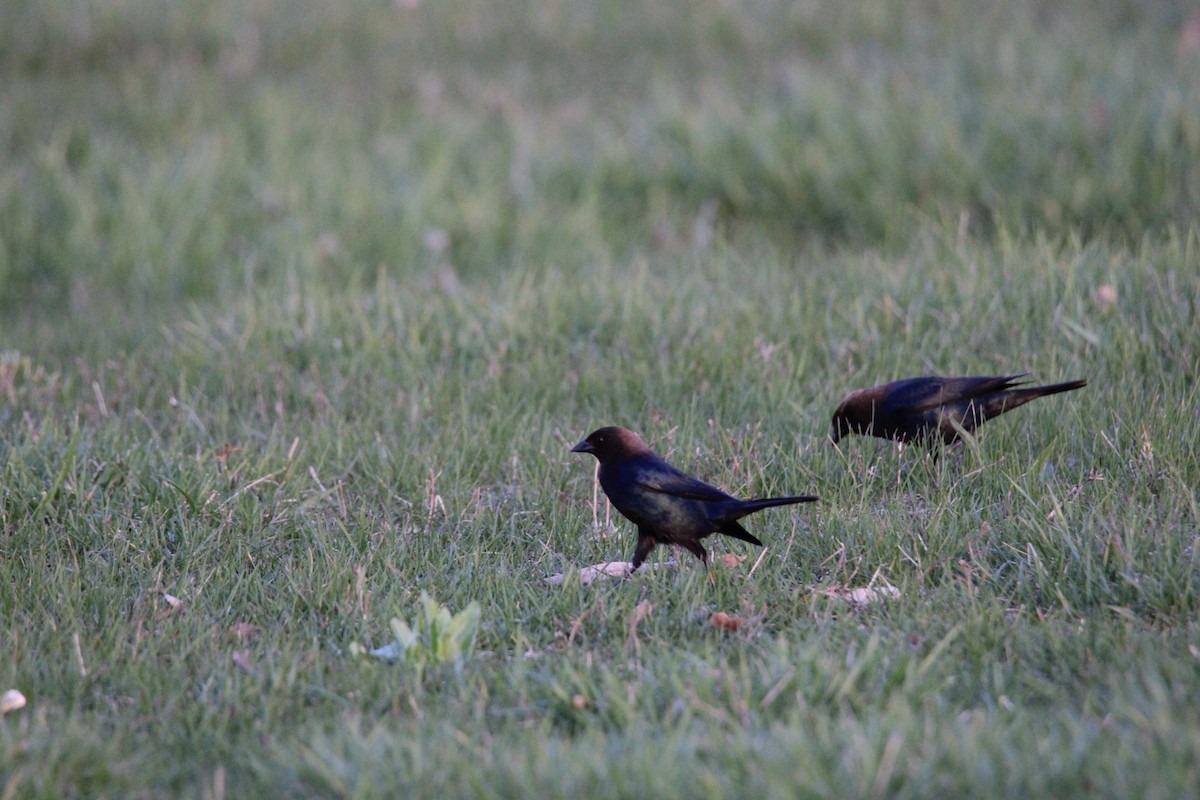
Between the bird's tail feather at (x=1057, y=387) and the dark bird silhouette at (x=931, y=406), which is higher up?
the bird's tail feather at (x=1057, y=387)

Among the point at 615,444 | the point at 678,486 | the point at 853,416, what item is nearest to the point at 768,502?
the point at 678,486

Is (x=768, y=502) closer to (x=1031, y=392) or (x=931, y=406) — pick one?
(x=931, y=406)

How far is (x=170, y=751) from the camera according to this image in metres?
2.76

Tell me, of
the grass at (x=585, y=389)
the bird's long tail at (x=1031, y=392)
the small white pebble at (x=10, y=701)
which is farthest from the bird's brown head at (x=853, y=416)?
the small white pebble at (x=10, y=701)

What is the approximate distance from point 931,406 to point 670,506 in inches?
46.7

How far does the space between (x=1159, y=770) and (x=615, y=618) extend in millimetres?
1449

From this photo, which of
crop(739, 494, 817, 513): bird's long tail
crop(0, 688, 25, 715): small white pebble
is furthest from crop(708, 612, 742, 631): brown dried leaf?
crop(0, 688, 25, 715): small white pebble

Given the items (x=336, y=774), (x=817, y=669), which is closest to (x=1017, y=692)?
(x=817, y=669)

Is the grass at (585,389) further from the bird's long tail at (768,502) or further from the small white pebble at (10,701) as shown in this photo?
the bird's long tail at (768,502)

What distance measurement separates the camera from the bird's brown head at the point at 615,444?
385 cm

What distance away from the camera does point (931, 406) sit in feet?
13.9

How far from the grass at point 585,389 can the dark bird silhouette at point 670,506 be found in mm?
119

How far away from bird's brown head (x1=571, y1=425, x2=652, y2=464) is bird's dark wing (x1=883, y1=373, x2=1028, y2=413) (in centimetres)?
98

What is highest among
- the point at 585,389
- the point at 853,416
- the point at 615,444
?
the point at 615,444
